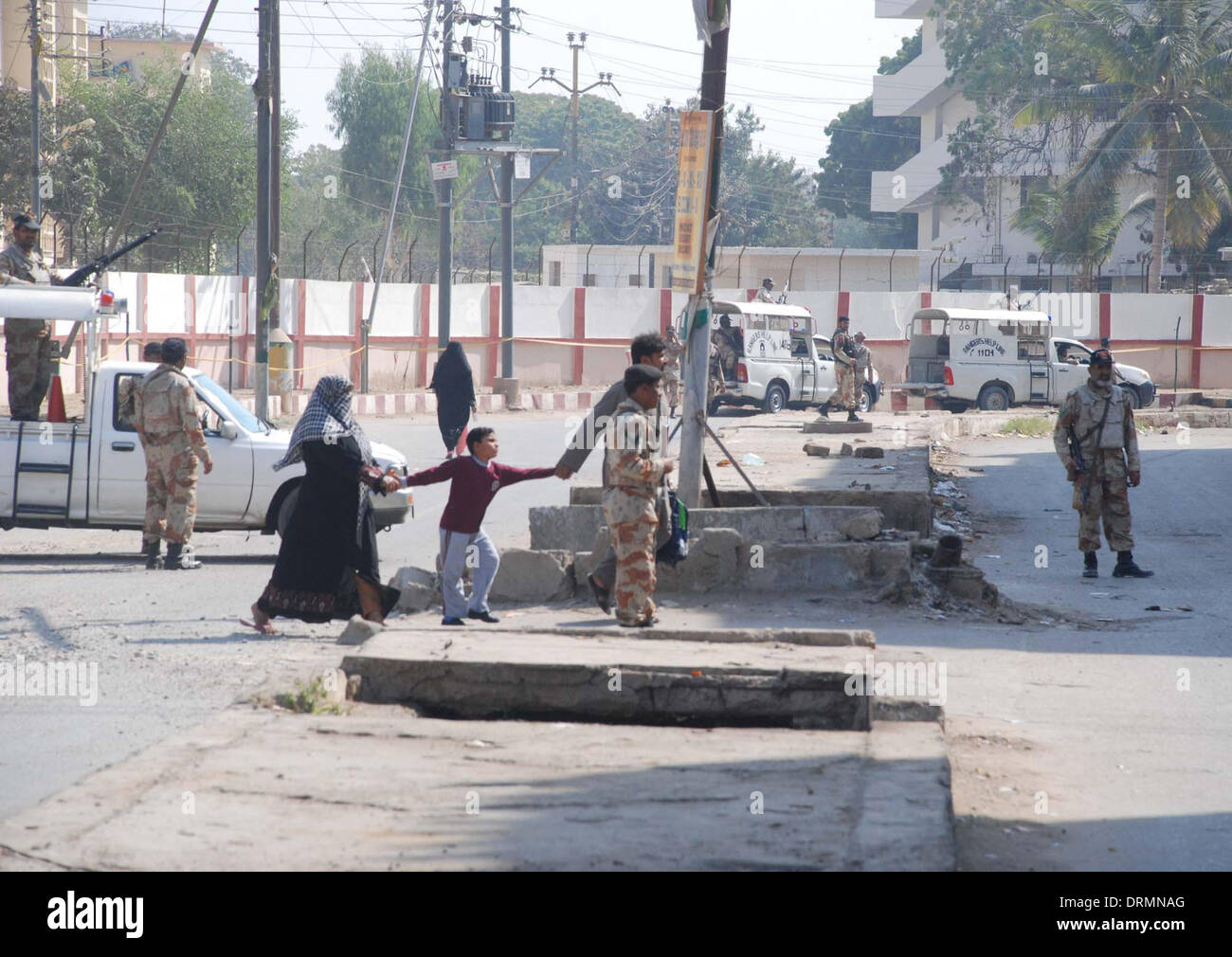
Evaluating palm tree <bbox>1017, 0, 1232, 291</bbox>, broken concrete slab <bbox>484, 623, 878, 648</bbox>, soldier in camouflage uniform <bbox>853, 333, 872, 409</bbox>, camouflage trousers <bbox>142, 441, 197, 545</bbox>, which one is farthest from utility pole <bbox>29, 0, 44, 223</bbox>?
palm tree <bbox>1017, 0, 1232, 291</bbox>

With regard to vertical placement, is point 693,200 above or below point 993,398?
above

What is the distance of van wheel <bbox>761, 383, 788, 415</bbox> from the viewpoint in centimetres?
2847

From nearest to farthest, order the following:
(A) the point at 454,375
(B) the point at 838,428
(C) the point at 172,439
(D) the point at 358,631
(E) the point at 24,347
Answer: (D) the point at 358,631 → (C) the point at 172,439 → (E) the point at 24,347 → (A) the point at 454,375 → (B) the point at 838,428

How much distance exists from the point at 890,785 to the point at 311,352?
2836 centimetres

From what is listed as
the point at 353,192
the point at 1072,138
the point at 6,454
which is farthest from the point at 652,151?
the point at 6,454

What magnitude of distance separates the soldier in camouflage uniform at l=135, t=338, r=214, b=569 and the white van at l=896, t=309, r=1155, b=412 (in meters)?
20.6

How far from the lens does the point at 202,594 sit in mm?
9500

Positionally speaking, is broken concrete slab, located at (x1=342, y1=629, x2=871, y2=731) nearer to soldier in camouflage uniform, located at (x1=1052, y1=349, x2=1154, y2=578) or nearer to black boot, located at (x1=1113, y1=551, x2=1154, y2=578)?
soldier in camouflage uniform, located at (x1=1052, y1=349, x2=1154, y2=578)

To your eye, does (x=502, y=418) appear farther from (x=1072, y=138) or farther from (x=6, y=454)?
(x=1072, y=138)

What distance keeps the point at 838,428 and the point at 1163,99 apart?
76.2 ft

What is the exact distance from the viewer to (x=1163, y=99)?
3850 cm

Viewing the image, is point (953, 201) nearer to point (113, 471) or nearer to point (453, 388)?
point (453, 388)

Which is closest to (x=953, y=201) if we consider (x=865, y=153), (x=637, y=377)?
(x=865, y=153)

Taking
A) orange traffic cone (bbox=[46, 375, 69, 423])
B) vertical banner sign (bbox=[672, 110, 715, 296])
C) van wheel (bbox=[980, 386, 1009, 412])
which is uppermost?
vertical banner sign (bbox=[672, 110, 715, 296])
